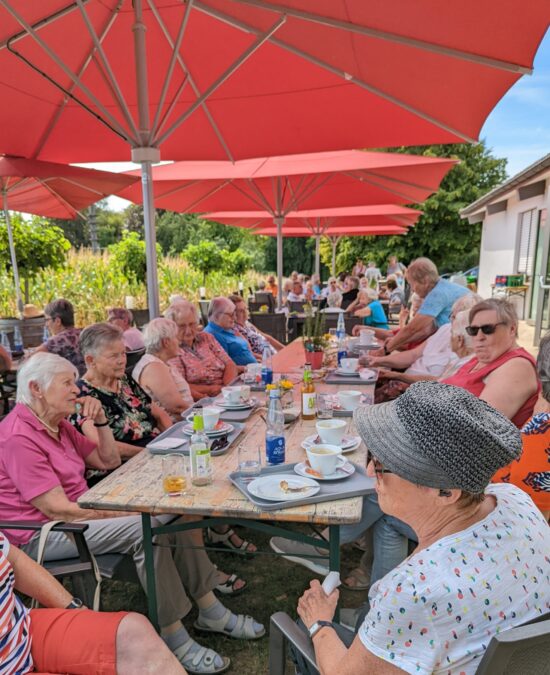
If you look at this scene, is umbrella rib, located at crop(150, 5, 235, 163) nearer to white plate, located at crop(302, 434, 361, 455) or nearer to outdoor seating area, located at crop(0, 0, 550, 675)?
outdoor seating area, located at crop(0, 0, 550, 675)

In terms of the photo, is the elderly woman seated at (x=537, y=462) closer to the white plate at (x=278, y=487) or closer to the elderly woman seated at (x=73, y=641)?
the white plate at (x=278, y=487)

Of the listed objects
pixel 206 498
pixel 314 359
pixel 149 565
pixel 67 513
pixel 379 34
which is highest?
pixel 379 34

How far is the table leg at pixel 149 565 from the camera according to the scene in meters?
2.06

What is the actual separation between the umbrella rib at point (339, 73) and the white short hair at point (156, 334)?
6.87ft

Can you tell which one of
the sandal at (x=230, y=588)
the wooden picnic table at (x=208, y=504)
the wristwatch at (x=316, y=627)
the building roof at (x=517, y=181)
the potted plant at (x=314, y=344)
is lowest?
the sandal at (x=230, y=588)

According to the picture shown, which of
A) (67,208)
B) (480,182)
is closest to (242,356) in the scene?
(67,208)

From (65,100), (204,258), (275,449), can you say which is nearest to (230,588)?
(275,449)

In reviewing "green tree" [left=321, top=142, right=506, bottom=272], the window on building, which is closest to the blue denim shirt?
the window on building

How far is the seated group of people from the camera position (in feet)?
3.47

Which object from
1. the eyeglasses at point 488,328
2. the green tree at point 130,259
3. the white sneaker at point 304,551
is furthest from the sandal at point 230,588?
the green tree at point 130,259

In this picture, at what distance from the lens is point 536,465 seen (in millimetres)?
A: 1856

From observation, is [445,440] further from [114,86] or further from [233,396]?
[114,86]

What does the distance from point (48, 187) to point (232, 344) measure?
14.6 ft

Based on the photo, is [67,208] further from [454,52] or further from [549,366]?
[549,366]
